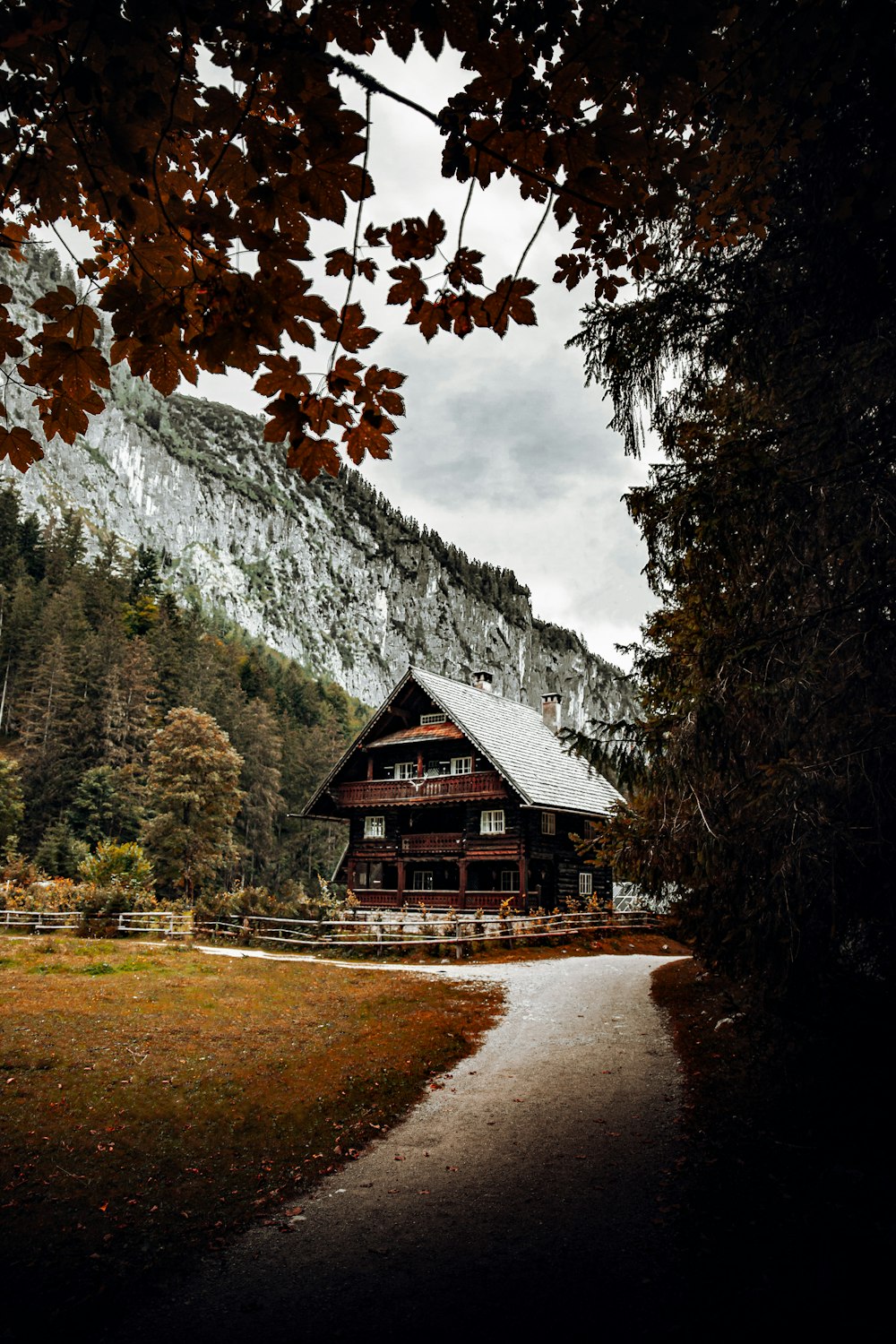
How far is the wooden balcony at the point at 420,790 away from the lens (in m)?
26.7

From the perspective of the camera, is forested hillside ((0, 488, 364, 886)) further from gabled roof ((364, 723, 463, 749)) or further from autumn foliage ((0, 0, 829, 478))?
autumn foliage ((0, 0, 829, 478))

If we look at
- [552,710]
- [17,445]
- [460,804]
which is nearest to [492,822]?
[460,804]

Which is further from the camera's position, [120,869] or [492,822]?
[120,869]

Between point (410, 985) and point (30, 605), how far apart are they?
227 feet

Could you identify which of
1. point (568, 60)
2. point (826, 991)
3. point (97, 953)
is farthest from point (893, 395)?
point (97, 953)

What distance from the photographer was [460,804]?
2788cm

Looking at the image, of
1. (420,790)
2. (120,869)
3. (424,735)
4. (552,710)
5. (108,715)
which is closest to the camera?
(120,869)

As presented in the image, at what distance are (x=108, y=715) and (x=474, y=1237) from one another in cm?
5464

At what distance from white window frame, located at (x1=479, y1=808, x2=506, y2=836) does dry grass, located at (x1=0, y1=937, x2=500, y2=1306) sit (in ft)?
44.0

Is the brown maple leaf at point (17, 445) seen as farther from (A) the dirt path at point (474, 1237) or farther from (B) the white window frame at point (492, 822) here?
(B) the white window frame at point (492, 822)

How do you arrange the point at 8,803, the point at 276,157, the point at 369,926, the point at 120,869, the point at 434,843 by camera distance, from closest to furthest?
the point at 276,157 < the point at 369,926 < the point at 120,869 < the point at 434,843 < the point at 8,803

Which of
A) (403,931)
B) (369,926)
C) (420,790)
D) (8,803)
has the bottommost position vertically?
(403,931)

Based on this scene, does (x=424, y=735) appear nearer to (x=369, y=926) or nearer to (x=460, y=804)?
(x=460, y=804)

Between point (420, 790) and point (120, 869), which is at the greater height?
point (420, 790)
